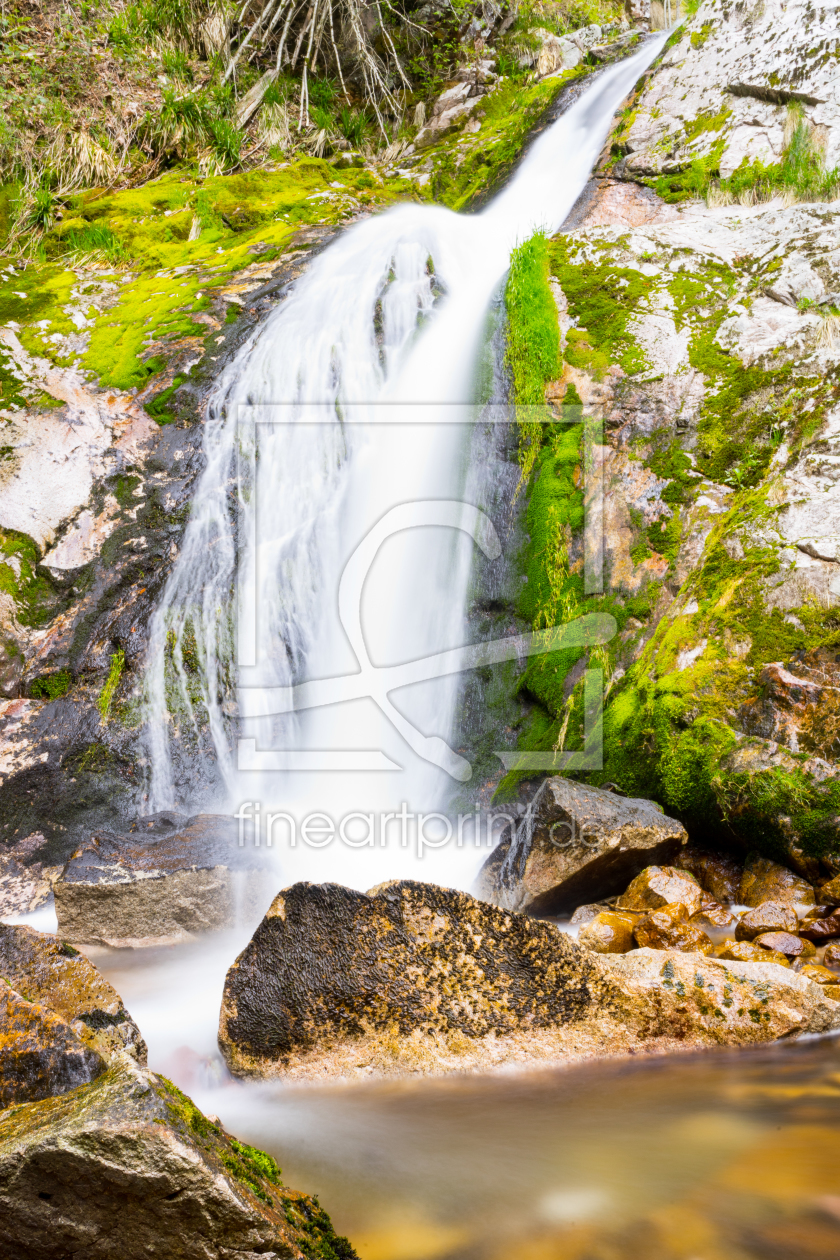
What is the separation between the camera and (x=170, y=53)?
13062mm

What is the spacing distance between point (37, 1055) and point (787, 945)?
125 inches

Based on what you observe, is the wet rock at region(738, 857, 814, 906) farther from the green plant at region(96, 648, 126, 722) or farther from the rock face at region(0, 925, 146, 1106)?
the green plant at region(96, 648, 126, 722)

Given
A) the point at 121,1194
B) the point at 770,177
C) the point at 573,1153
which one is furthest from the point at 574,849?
the point at 770,177

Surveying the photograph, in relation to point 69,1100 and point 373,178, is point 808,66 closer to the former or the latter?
point 373,178

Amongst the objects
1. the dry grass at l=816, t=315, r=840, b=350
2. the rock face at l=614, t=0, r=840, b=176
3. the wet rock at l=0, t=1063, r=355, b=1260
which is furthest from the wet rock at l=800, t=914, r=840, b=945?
the rock face at l=614, t=0, r=840, b=176

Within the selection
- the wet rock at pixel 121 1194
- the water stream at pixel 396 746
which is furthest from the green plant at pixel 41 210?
the wet rock at pixel 121 1194

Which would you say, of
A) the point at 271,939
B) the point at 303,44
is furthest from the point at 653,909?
the point at 303,44

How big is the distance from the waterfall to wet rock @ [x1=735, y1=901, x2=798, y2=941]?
1.73 meters

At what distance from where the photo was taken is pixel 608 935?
3.76 meters

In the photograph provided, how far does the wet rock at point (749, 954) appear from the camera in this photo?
3486 millimetres

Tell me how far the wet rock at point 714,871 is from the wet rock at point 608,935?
2.70 feet

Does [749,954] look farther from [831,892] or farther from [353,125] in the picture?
[353,125]

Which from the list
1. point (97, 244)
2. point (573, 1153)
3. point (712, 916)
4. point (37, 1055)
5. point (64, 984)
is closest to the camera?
point (37, 1055)

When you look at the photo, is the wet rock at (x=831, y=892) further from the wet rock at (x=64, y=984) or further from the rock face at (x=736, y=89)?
the rock face at (x=736, y=89)
